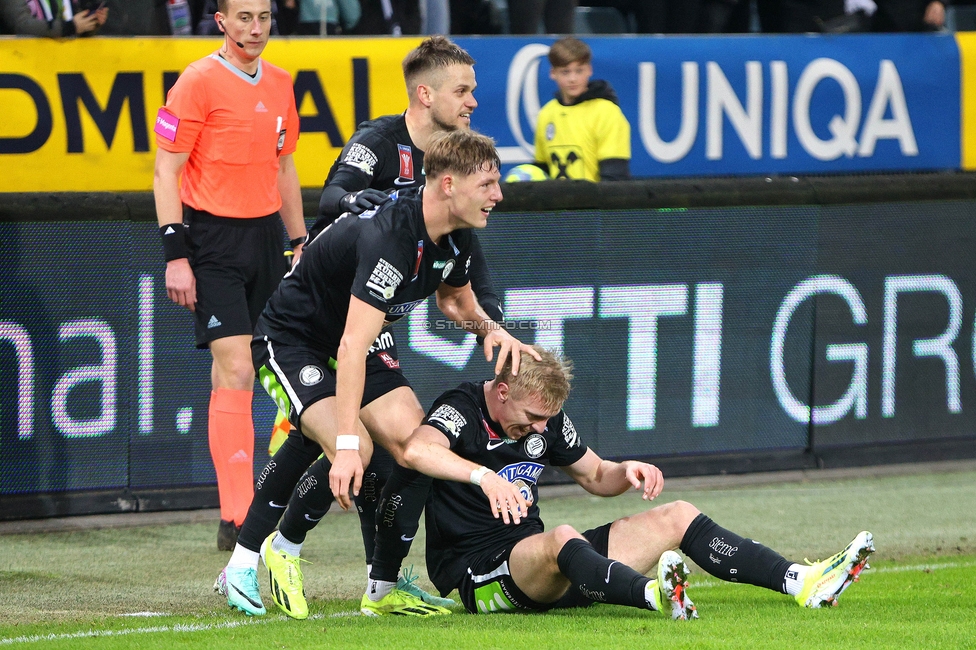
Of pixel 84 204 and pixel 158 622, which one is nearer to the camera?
pixel 158 622

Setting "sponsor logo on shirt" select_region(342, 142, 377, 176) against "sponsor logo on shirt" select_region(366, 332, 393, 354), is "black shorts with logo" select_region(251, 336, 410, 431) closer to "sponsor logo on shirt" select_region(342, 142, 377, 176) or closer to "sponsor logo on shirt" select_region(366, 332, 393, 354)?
"sponsor logo on shirt" select_region(366, 332, 393, 354)

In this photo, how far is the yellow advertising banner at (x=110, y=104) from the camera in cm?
757

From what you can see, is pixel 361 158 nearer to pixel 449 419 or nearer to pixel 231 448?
pixel 449 419

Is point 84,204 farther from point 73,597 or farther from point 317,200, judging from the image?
point 73,597

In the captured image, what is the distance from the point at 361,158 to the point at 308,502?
1412mm

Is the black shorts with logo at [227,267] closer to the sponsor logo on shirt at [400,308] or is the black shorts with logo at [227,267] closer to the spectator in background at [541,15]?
the sponsor logo on shirt at [400,308]

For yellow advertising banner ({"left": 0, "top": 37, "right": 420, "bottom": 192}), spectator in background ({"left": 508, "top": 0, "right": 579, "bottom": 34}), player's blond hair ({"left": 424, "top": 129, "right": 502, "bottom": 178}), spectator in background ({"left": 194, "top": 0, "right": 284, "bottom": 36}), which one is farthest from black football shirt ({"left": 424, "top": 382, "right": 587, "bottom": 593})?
spectator in background ({"left": 508, "top": 0, "right": 579, "bottom": 34})

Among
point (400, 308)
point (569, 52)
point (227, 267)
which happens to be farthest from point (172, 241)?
point (569, 52)

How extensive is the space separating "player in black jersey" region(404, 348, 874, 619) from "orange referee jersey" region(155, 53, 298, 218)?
1.86 meters

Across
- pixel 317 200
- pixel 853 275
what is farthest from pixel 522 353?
pixel 853 275

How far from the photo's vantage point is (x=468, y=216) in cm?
473

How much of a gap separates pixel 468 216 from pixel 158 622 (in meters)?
1.82

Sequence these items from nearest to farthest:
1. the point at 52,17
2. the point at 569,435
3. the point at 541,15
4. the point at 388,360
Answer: the point at 569,435 → the point at 388,360 → the point at 52,17 → the point at 541,15

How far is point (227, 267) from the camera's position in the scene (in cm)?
634
